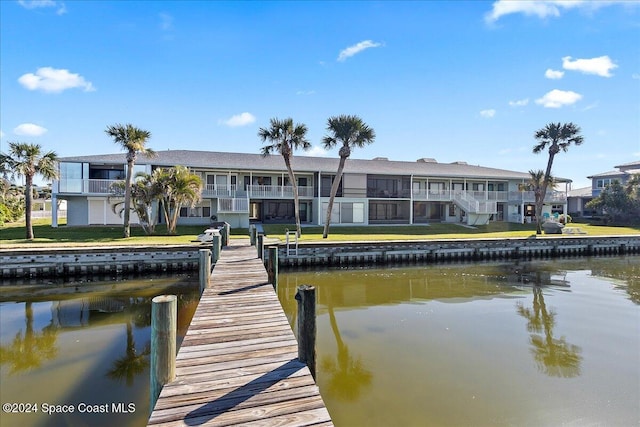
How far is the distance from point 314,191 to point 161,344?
28897mm

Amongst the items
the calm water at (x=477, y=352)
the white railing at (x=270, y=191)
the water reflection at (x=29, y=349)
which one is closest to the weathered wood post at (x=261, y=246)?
the calm water at (x=477, y=352)

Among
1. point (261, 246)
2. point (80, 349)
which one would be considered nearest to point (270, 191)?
point (261, 246)

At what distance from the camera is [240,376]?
4645 millimetres

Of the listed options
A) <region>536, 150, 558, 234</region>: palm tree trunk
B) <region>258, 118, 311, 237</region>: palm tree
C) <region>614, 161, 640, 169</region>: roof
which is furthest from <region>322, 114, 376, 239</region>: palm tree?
<region>614, 161, 640, 169</region>: roof

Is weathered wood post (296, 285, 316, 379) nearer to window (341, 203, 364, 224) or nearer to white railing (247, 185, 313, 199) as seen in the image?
white railing (247, 185, 313, 199)

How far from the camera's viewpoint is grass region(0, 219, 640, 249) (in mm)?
20584

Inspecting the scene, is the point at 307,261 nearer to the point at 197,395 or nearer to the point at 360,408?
the point at 360,408

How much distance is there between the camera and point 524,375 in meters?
7.30

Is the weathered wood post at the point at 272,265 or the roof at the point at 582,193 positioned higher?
the roof at the point at 582,193

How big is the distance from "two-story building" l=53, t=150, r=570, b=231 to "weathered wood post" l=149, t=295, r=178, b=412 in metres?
24.2

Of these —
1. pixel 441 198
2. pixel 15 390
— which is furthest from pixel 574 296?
pixel 441 198

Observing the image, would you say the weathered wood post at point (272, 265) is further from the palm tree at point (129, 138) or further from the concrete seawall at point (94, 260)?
the palm tree at point (129, 138)

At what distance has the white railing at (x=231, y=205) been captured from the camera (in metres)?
28.1

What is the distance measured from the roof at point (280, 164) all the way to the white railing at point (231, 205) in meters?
3.06
